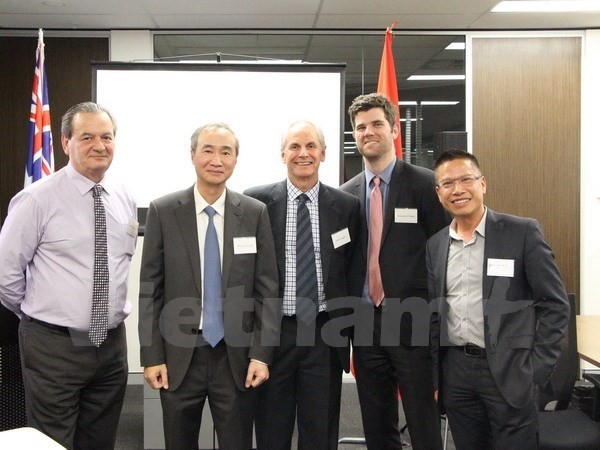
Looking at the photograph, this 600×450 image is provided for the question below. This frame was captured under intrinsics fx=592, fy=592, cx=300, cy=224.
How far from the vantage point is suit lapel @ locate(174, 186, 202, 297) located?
2.37 metres

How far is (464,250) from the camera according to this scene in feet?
8.04

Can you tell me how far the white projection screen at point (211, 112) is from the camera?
4434mm

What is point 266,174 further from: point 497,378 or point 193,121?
point 497,378

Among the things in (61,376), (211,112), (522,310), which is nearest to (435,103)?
(211,112)

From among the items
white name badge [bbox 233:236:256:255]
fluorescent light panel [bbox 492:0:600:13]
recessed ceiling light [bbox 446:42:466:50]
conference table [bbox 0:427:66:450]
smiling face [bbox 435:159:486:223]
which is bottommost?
conference table [bbox 0:427:66:450]

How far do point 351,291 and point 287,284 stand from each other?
1.21ft

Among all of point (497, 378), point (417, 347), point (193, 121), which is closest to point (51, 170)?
point (193, 121)

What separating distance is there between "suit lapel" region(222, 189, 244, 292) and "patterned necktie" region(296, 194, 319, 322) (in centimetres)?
32

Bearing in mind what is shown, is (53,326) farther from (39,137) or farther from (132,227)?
(39,137)

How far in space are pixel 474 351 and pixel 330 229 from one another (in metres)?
0.80

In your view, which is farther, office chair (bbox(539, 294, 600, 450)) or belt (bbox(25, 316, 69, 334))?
office chair (bbox(539, 294, 600, 450))

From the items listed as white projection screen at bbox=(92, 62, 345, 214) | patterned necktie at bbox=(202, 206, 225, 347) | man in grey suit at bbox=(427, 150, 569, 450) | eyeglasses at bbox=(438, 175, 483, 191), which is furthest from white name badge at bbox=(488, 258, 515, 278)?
white projection screen at bbox=(92, 62, 345, 214)

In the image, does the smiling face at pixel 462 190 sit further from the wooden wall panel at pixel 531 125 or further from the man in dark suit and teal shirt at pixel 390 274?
the wooden wall panel at pixel 531 125

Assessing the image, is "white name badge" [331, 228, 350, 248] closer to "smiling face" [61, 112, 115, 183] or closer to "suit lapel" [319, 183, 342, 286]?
"suit lapel" [319, 183, 342, 286]
